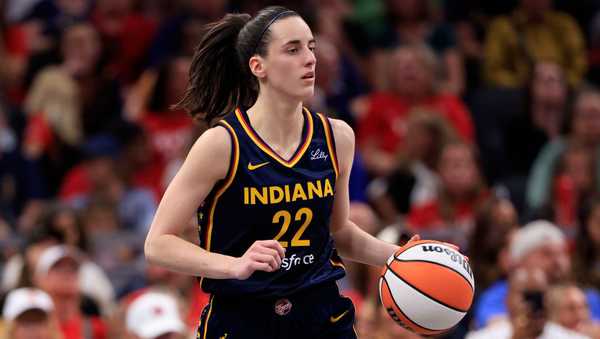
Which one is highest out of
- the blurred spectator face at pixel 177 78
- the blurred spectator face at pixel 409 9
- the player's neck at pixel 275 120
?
the player's neck at pixel 275 120

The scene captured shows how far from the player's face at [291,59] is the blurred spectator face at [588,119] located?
17.6 ft

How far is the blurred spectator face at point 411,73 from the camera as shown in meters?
11.1

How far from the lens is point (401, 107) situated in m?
11.4

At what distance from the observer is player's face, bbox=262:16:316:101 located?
536cm

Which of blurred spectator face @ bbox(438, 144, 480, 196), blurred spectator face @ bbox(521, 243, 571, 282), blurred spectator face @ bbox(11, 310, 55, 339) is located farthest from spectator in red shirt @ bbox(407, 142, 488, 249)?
blurred spectator face @ bbox(11, 310, 55, 339)

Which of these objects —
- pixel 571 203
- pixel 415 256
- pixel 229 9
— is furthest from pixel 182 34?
pixel 415 256

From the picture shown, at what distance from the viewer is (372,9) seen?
1280 cm

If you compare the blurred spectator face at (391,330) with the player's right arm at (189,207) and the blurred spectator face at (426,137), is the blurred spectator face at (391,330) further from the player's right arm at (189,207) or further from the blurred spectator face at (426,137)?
the player's right arm at (189,207)

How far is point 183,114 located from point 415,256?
6205 mm

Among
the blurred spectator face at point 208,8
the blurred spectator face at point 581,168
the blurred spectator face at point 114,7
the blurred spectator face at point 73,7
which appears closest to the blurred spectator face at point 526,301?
the blurred spectator face at point 581,168

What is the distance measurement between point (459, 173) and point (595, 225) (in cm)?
115

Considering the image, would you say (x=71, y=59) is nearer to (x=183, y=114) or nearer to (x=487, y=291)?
(x=183, y=114)

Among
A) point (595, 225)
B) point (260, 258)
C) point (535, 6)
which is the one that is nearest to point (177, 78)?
point (535, 6)

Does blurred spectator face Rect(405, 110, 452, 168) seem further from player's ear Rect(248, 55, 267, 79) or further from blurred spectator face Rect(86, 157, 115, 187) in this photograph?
player's ear Rect(248, 55, 267, 79)
